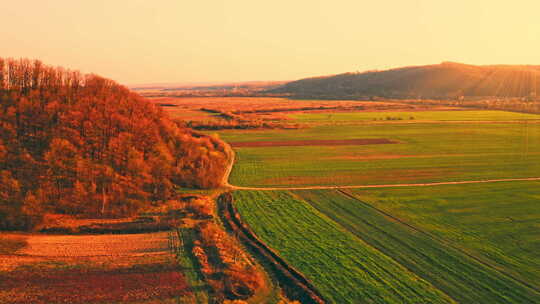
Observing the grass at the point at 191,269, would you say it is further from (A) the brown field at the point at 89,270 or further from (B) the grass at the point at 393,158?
(B) the grass at the point at 393,158

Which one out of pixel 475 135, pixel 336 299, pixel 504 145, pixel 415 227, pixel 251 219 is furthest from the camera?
pixel 475 135

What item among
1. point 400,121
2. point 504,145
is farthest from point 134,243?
point 400,121

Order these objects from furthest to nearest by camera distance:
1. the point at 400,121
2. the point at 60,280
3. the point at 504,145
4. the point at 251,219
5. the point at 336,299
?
the point at 400,121, the point at 504,145, the point at 251,219, the point at 60,280, the point at 336,299

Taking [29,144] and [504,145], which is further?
[504,145]

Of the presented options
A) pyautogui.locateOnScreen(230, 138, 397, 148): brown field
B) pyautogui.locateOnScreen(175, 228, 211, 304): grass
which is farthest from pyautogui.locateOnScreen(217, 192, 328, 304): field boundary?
pyautogui.locateOnScreen(230, 138, 397, 148): brown field

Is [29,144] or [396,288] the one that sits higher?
[29,144]

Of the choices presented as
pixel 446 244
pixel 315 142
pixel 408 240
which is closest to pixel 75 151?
pixel 408 240

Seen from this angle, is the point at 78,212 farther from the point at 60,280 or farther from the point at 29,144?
the point at 60,280
